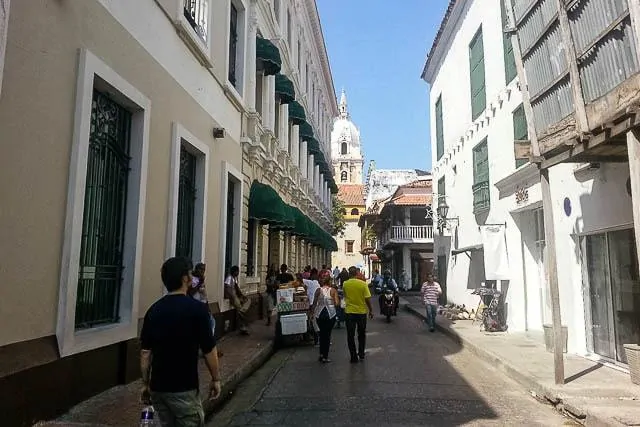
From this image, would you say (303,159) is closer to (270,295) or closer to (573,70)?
(270,295)

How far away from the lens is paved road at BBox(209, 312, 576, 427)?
5.87m

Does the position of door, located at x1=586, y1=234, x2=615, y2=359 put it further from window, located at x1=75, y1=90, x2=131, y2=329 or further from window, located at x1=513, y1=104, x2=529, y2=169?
A: window, located at x1=75, y1=90, x2=131, y2=329

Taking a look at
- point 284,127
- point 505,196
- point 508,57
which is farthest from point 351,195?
point 508,57

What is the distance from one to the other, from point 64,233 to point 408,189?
35862mm

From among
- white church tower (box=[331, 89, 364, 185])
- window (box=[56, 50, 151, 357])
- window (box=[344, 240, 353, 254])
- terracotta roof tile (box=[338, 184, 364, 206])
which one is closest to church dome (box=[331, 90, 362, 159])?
white church tower (box=[331, 89, 364, 185])

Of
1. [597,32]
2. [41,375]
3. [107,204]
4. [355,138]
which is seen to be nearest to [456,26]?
[597,32]

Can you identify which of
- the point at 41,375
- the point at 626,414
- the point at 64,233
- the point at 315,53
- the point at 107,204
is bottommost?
the point at 626,414

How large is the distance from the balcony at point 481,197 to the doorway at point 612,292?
17.1 ft

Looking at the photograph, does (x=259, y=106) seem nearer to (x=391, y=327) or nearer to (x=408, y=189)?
(x=391, y=327)

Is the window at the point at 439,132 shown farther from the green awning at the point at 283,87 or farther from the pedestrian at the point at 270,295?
the pedestrian at the point at 270,295

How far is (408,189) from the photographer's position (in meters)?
39.8

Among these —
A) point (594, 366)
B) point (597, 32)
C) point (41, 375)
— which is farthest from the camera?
point (594, 366)

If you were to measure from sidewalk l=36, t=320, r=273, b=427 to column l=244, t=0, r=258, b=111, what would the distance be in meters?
6.16

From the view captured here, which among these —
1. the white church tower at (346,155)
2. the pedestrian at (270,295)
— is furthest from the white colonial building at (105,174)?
the white church tower at (346,155)
